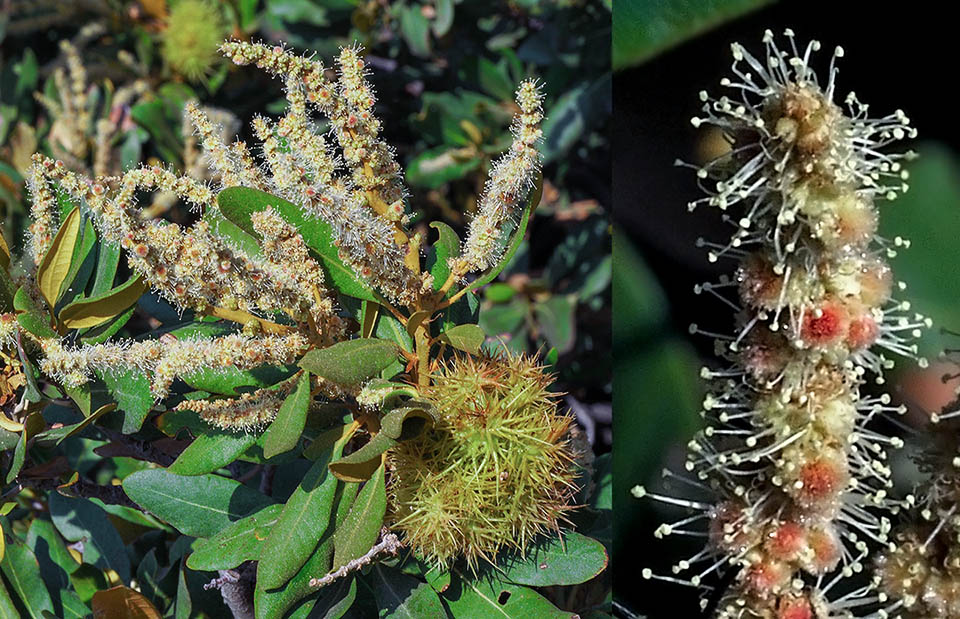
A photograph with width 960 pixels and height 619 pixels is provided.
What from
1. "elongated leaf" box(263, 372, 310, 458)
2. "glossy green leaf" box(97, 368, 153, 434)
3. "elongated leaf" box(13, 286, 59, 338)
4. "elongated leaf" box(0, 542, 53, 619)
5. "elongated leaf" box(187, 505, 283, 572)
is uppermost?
"elongated leaf" box(13, 286, 59, 338)

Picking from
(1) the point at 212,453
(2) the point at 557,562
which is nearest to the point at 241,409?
(1) the point at 212,453

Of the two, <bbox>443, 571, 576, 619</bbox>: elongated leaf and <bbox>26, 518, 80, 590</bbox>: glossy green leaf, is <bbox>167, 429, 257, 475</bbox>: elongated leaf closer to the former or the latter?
<bbox>443, 571, 576, 619</bbox>: elongated leaf

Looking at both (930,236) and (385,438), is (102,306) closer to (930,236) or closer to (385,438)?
(385,438)

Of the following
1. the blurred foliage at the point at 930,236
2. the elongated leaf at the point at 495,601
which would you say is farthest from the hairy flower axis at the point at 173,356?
the blurred foliage at the point at 930,236

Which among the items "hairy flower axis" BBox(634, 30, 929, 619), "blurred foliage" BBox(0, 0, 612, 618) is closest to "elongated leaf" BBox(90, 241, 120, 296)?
"blurred foliage" BBox(0, 0, 612, 618)

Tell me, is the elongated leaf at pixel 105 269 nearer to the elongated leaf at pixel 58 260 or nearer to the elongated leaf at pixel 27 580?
the elongated leaf at pixel 58 260
